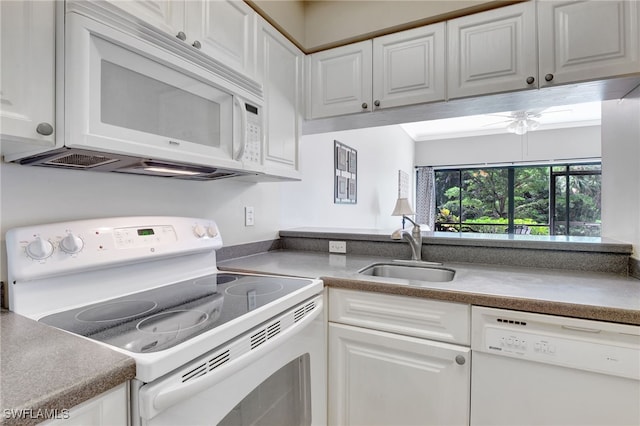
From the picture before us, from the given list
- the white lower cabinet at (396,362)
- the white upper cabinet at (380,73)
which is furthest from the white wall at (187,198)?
the white lower cabinet at (396,362)

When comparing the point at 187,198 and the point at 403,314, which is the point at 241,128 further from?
the point at 403,314

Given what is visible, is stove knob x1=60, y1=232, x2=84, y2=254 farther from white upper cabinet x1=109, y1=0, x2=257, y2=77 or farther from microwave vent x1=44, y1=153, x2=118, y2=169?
white upper cabinet x1=109, y1=0, x2=257, y2=77

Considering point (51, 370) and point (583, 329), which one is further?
point (583, 329)

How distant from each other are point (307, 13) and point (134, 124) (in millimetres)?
1437

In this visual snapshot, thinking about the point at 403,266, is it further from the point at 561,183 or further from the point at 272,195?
the point at 561,183

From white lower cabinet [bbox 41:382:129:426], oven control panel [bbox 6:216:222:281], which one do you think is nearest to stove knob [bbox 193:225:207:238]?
oven control panel [bbox 6:216:222:281]

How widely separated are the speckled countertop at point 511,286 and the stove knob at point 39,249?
0.73 metres

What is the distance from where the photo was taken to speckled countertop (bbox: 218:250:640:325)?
96 centimetres

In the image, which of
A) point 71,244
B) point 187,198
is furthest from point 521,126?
point 71,244

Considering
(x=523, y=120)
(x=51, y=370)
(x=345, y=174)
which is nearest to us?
(x=51, y=370)

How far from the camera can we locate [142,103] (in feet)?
3.08

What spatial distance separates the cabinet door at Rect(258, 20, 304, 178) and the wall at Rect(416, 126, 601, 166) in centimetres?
535

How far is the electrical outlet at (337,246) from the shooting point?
78.7 inches

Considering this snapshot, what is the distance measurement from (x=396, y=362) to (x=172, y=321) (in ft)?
2.69
